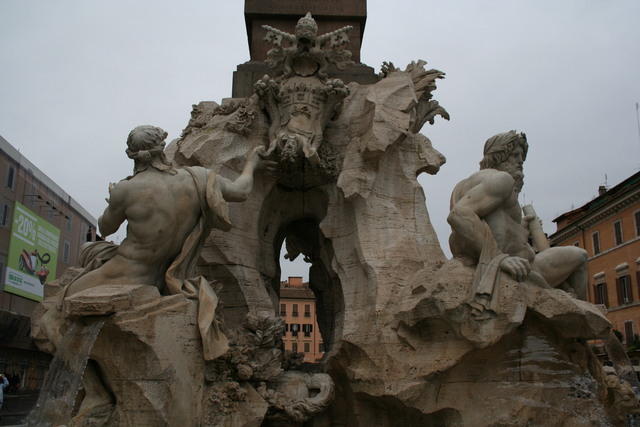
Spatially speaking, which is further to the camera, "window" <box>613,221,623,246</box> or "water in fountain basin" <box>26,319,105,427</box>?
"window" <box>613,221,623,246</box>

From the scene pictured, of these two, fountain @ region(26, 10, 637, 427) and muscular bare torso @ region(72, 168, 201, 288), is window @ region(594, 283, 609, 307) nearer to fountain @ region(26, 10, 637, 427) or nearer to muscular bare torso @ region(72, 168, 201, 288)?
fountain @ region(26, 10, 637, 427)

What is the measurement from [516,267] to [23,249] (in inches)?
1047

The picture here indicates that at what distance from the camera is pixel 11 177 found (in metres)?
27.7

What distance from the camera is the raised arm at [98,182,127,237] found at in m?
6.33

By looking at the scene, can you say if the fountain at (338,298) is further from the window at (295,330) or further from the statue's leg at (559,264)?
the window at (295,330)

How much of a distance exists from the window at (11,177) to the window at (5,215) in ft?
3.25

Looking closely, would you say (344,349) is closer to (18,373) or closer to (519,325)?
(519,325)

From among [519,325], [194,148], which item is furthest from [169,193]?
[519,325]

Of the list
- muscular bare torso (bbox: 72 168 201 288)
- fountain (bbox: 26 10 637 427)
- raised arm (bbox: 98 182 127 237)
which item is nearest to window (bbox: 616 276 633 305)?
fountain (bbox: 26 10 637 427)

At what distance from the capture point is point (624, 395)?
22.4ft

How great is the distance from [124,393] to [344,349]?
7.82 ft

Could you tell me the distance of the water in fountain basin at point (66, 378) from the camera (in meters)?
5.64

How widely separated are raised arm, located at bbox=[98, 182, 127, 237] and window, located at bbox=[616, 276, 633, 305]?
27.1m

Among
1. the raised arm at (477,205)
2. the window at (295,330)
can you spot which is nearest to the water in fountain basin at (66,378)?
the raised arm at (477,205)
